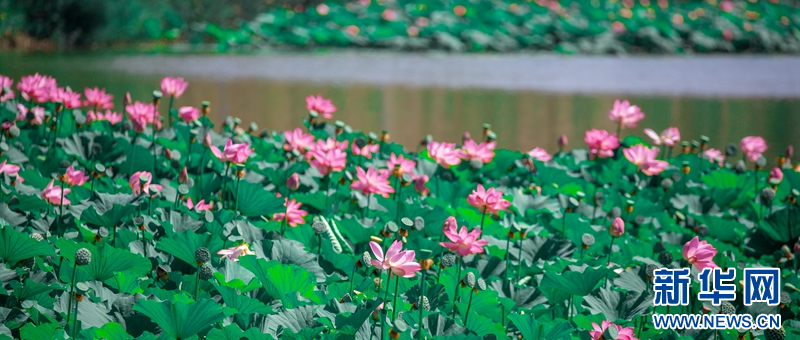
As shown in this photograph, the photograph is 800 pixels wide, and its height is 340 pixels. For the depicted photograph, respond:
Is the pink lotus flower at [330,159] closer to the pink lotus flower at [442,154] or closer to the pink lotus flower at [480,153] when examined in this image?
the pink lotus flower at [442,154]

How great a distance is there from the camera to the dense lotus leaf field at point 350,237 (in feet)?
4.57

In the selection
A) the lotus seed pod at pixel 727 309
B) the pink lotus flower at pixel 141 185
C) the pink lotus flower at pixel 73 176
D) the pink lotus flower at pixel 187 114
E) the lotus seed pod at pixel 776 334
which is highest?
the pink lotus flower at pixel 141 185

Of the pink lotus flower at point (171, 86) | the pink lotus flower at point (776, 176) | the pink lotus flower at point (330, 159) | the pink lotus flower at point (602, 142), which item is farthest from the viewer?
the pink lotus flower at point (602, 142)

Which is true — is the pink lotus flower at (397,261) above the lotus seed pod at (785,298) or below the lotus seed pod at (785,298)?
above

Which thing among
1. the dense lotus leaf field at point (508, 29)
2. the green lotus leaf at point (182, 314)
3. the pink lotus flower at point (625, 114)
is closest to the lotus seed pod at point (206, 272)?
the green lotus leaf at point (182, 314)

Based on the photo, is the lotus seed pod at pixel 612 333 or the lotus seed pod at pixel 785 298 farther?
the lotus seed pod at pixel 785 298

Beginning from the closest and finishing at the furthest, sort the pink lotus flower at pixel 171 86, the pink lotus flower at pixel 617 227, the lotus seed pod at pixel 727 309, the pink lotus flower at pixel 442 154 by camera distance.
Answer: the lotus seed pod at pixel 727 309, the pink lotus flower at pixel 617 227, the pink lotus flower at pixel 442 154, the pink lotus flower at pixel 171 86

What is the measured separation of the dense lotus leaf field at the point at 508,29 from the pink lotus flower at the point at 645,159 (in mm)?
4492

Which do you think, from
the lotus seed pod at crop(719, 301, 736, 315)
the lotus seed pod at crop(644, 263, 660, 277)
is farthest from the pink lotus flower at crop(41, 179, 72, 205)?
the lotus seed pod at crop(719, 301, 736, 315)

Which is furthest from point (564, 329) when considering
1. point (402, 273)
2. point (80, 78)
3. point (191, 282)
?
point (80, 78)

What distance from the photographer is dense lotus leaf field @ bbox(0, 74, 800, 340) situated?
139cm

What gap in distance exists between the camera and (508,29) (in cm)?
736

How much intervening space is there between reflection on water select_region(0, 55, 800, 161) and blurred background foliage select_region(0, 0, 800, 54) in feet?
2.83

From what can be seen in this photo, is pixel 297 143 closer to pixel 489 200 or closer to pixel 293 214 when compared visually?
pixel 293 214
